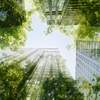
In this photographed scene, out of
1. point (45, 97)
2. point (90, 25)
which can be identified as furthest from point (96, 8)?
point (45, 97)

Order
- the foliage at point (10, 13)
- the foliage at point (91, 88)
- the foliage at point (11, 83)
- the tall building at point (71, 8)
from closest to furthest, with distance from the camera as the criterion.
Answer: the foliage at point (11, 83) < the foliage at point (10, 13) < the tall building at point (71, 8) < the foliage at point (91, 88)

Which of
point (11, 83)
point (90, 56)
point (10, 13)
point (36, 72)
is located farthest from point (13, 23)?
point (90, 56)

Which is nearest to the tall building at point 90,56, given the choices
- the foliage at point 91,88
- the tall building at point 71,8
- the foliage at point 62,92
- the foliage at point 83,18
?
the foliage at point 83,18

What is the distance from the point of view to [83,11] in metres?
18.7

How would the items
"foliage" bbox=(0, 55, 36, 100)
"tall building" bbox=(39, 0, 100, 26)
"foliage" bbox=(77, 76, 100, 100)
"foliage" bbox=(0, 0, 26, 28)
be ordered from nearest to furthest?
"foliage" bbox=(0, 55, 36, 100)
"foliage" bbox=(0, 0, 26, 28)
"tall building" bbox=(39, 0, 100, 26)
"foliage" bbox=(77, 76, 100, 100)

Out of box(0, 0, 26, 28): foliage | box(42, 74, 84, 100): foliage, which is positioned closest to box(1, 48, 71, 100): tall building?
box(42, 74, 84, 100): foliage

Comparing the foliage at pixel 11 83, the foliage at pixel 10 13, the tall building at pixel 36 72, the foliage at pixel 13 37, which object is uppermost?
the foliage at pixel 10 13

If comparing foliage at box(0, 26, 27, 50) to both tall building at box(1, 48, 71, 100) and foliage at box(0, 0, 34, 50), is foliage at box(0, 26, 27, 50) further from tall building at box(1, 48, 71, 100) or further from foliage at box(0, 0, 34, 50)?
tall building at box(1, 48, 71, 100)

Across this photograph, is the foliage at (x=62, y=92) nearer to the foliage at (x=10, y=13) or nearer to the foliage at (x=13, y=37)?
the foliage at (x=13, y=37)

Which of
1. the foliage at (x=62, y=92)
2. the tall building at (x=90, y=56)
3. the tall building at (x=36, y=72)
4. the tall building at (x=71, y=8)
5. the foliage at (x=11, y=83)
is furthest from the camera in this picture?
the tall building at (x=90, y=56)

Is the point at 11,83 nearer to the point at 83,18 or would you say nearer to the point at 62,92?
the point at 62,92

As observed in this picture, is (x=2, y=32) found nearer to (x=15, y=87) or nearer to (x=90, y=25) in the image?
(x=15, y=87)

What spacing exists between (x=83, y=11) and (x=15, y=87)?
8920 mm

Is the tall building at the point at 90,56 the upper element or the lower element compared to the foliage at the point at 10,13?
lower
